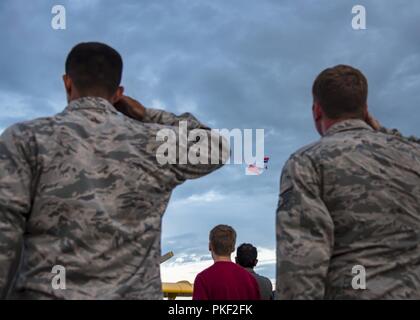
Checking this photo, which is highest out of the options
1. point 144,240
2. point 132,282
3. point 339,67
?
point 339,67

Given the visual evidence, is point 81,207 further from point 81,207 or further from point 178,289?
point 178,289

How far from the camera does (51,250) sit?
2963mm

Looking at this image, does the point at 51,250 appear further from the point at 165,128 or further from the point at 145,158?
the point at 165,128

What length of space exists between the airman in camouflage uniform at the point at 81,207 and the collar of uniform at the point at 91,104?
0.05 meters

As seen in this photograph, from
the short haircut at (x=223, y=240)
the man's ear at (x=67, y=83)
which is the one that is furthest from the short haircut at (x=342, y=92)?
the short haircut at (x=223, y=240)

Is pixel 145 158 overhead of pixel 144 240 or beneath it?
overhead

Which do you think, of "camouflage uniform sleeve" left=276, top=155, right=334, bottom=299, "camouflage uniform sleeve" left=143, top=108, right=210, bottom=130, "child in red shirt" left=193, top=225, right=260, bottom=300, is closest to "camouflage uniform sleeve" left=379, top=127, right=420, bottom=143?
"camouflage uniform sleeve" left=276, top=155, right=334, bottom=299

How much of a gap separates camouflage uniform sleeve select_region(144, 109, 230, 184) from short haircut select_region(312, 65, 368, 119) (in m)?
0.76

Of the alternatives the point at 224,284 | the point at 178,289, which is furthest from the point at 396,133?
the point at 178,289

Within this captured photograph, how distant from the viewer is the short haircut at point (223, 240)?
6195 mm

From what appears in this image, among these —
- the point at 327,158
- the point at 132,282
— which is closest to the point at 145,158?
the point at 132,282

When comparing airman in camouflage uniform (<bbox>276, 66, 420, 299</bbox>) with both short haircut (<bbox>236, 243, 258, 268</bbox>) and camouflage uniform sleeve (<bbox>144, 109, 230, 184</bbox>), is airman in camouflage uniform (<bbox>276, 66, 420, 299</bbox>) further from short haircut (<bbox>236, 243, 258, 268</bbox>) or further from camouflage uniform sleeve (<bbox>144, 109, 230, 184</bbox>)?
short haircut (<bbox>236, 243, 258, 268</bbox>)
